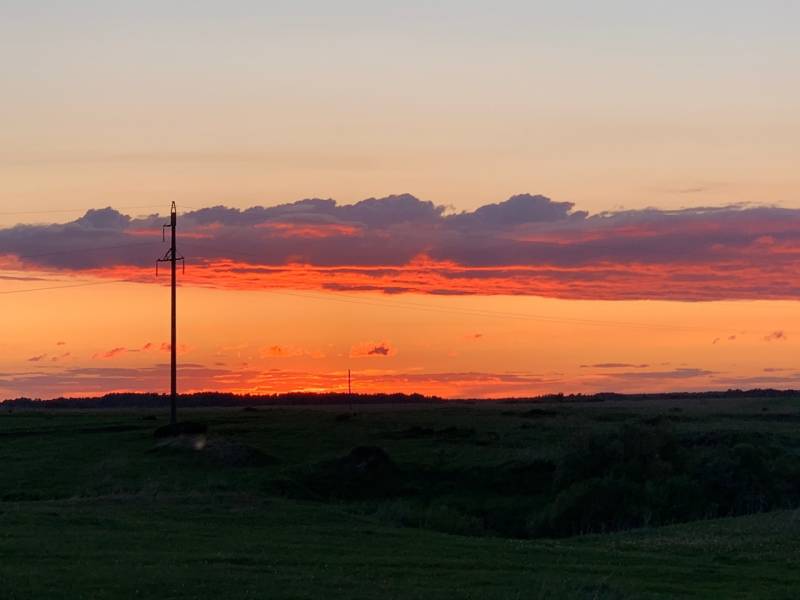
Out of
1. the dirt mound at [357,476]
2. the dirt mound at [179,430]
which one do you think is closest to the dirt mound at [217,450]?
the dirt mound at [179,430]

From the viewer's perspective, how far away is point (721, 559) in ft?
110

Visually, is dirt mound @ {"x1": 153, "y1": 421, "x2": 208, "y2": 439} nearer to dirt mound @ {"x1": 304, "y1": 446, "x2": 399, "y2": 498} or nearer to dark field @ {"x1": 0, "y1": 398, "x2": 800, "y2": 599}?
dark field @ {"x1": 0, "y1": 398, "x2": 800, "y2": 599}

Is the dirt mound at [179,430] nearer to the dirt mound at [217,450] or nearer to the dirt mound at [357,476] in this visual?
the dirt mound at [217,450]

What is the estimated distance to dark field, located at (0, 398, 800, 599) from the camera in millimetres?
27969

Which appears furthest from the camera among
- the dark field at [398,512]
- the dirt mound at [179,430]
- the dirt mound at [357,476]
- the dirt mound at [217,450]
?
the dirt mound at [179,430]

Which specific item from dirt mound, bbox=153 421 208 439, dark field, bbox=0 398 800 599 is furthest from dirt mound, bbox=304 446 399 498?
dirt mound, bbox=153 421 208 439

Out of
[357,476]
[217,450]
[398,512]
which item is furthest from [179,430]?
[398,512]

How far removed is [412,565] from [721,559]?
31.3ft

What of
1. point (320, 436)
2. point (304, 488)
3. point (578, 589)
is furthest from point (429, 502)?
point (578, 589)

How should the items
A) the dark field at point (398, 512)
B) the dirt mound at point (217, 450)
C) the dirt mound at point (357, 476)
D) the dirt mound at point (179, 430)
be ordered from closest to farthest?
the dark field at point (398, 512)
the dirt mound at point (357, 476)
the dirt mound at point (217, 450)
the dirt mound at point (179, 430)

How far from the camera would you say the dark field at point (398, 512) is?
91.8 feet

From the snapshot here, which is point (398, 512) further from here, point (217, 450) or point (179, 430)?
point (179, 430)

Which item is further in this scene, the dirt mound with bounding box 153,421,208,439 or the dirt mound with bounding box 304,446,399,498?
the dirt mound with bounding box 153,421,208,439

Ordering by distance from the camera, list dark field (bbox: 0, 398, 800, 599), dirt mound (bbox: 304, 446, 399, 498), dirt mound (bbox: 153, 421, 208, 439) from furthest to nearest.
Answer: dirt mound (bbox: 153, 421, 208, 439)
dirt mound (bbox: 304, 446, 399, 498)
dark field (bbox: 0, 398, 800, 599)
